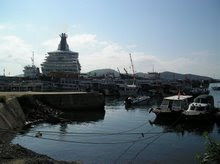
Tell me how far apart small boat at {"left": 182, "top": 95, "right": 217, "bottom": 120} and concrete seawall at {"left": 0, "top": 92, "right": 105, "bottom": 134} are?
20243 mm

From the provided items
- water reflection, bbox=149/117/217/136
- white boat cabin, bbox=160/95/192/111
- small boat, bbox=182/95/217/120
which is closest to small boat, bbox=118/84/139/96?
white boat cabin, bbox=160/95/192/111

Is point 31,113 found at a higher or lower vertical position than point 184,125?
higher

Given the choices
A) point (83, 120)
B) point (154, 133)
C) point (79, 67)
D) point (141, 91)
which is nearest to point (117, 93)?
point (141, 91)

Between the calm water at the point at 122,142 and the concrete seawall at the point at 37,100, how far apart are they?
2.26 meters

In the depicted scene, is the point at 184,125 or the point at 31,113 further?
the point at 31,113

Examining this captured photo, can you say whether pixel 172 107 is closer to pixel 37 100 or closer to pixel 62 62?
pixel 37 100

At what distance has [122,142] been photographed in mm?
28891

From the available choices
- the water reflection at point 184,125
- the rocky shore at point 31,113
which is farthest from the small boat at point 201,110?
the rocky shore at point 31,113

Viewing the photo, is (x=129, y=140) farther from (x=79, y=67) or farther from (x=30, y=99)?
(x=79, y=67)

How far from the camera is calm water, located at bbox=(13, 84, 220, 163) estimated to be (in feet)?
76.8

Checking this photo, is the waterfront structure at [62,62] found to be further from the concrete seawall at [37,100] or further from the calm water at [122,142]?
the calm water at [122,142]

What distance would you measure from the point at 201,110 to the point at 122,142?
16093mm

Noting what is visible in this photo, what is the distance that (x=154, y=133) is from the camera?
34500 millimetres

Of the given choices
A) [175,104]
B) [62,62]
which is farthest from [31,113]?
[62,62]
